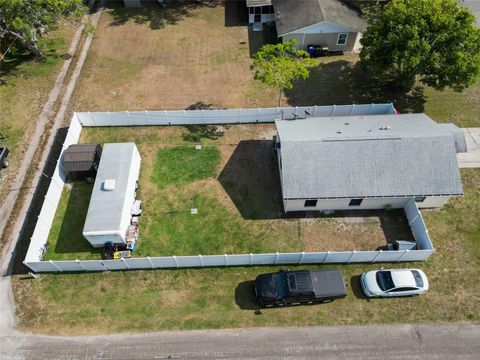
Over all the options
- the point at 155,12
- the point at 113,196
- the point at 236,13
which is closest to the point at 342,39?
the point at 236,13

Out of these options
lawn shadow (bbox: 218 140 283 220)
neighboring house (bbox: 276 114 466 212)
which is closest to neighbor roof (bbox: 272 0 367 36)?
lawn shadow (bbox: 218 140 283 220)

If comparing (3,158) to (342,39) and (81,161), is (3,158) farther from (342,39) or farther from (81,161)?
(342,39)

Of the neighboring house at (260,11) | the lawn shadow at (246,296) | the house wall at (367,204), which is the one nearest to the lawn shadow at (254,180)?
the house wall at (367,204)

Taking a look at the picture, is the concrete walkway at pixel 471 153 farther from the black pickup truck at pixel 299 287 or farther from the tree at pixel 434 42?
the black pickup truck at pixel 299 287

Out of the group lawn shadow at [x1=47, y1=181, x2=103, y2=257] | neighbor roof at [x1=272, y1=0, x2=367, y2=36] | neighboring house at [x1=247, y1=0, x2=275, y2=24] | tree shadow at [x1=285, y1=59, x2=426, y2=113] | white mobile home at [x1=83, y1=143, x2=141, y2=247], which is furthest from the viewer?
neighboring house at [x1=247, y1=0, x2=275, y2=24]

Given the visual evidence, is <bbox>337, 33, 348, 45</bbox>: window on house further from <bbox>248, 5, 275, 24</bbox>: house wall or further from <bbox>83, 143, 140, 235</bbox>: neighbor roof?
<bbox>83, 143, 140, 235</bbox>: neighbor roof

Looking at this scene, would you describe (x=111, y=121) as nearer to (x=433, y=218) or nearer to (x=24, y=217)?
(x=24, y=217)

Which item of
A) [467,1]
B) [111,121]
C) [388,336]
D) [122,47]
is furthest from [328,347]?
[467,1]
